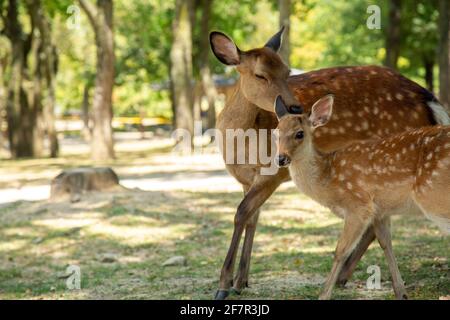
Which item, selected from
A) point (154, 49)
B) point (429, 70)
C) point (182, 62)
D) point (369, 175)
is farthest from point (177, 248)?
point (154, 49)

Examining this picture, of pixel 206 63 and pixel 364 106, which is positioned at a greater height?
pixel 364 106

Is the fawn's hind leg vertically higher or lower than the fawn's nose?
lower

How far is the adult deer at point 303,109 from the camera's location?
284 inches

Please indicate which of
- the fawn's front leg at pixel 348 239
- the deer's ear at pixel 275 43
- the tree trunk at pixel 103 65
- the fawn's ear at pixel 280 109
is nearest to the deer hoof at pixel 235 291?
the fawn's front leg at pixel 348 239

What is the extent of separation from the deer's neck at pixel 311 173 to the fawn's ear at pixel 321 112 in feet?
0.62

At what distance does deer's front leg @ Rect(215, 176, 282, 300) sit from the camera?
7164 mm

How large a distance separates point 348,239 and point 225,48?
2.03 meters

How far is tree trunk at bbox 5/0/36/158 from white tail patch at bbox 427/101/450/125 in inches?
844

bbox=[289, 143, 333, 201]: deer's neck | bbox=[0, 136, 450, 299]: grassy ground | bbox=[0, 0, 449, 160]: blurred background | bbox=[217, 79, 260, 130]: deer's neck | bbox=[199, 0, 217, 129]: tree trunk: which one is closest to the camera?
bbox=[289, 143, 333, 201]: deer's neck

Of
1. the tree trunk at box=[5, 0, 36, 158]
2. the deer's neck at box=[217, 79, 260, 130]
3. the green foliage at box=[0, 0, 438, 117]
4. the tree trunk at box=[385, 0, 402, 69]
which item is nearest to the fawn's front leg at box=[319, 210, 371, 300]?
the deer's neck at box=[217, 79, 260, 130]

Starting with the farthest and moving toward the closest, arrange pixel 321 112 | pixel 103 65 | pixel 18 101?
pixel 18 101 < pixel 103 65 < pixel 321 112

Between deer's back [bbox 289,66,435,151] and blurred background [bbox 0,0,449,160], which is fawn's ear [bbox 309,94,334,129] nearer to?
deer's back [bbox 289,66,435,151]

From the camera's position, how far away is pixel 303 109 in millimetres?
7223

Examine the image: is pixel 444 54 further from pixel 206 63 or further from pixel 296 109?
pixel 206 63
